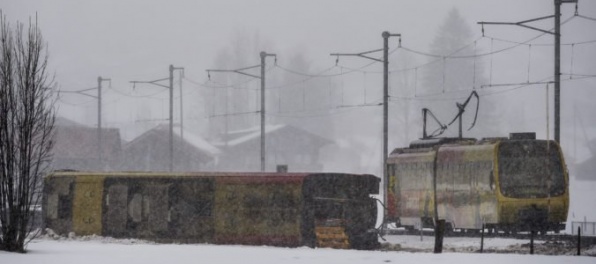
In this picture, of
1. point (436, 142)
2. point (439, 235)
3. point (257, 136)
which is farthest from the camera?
point (257, 136)

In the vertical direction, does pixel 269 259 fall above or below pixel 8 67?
below

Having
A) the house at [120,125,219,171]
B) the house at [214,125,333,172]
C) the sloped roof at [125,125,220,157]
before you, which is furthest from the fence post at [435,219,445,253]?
the house at [214,125,333,172]

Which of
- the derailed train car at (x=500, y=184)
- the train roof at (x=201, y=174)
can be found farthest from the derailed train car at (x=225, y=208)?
the derailed train car at (x=500, y=184)

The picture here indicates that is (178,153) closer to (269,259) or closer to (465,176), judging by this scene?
(465,176)

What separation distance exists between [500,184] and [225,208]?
335 inches

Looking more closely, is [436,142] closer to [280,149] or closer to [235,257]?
[235,257]

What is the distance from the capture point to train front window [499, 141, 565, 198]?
30.4 m

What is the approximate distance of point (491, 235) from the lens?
106ft

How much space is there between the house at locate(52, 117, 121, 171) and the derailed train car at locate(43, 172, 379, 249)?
Result: 49214 millimetres

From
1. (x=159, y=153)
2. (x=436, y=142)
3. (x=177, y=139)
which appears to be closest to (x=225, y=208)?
(x=436, y=142)

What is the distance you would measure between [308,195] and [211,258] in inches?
388

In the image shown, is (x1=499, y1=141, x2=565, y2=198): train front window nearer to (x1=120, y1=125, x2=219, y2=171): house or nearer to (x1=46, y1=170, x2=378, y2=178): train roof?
(x1=46, y1=170, x2=378, y2=178): train roof

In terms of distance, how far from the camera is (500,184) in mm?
30344

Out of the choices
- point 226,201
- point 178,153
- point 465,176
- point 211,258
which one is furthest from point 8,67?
point 178,153
